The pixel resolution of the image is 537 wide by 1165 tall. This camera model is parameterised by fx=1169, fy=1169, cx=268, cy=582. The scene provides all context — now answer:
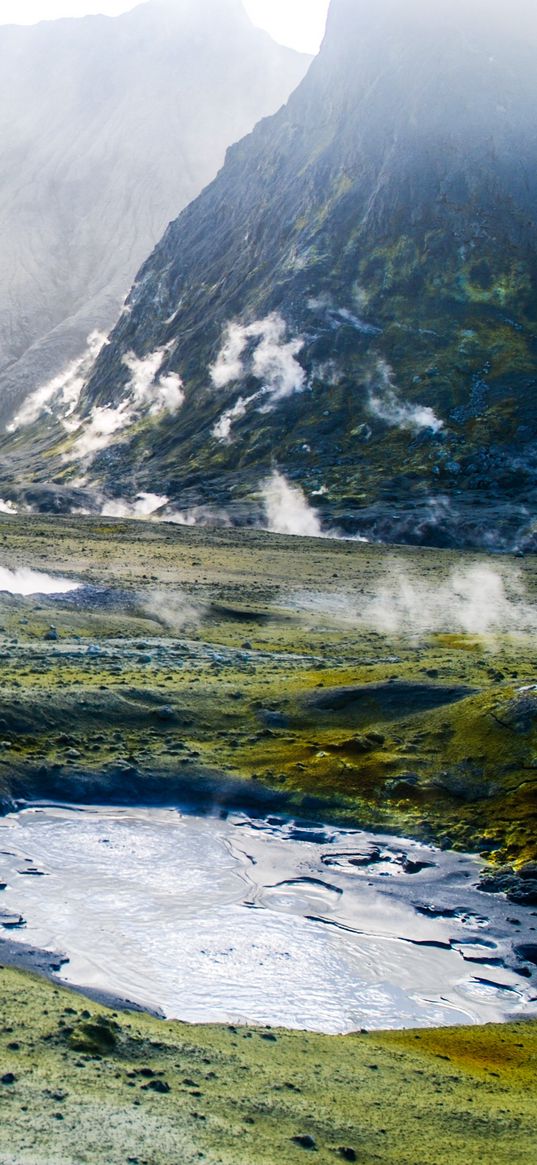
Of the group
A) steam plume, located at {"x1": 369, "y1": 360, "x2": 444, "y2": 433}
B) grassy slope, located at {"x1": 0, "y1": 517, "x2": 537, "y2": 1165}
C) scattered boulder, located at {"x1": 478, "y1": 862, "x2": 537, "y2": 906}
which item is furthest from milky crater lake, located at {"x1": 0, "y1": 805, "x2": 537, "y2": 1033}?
steam plume, located at {"x1": 369, "y1": 360, "x2": 444, "y2": 433}

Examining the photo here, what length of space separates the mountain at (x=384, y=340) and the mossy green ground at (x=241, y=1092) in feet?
340

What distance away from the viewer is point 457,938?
93.5 feet

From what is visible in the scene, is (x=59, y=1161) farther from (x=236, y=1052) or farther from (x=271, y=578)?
(x=271, y=578)

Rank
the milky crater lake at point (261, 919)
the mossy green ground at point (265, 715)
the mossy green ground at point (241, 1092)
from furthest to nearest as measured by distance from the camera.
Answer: the mossy green ground at point (265, 715) < the milky crater lake at point (261, 919) < the mossy green ground at point (241, 1092)

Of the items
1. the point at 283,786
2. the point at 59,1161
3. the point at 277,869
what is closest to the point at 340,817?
the point at 283,786

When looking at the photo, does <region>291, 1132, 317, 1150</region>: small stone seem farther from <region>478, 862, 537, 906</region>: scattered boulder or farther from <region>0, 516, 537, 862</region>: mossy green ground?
<region>0, 516, 537, 862</region>: mossy green ground

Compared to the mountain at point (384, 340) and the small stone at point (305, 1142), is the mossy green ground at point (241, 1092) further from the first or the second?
the mountain at point (384, 340)

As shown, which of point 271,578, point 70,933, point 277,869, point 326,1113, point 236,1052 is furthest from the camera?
point 271,578

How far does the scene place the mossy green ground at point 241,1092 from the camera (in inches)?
679

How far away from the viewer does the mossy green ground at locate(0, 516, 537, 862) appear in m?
37.2

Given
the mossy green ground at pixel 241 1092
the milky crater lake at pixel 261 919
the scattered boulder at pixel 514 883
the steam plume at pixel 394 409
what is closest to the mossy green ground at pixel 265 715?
the scattered boulder at pixel 514 883

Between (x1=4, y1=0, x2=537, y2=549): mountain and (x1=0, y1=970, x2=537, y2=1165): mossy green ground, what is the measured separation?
10367 cm

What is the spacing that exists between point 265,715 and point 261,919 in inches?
627

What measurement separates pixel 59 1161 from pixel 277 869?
53.3ft
